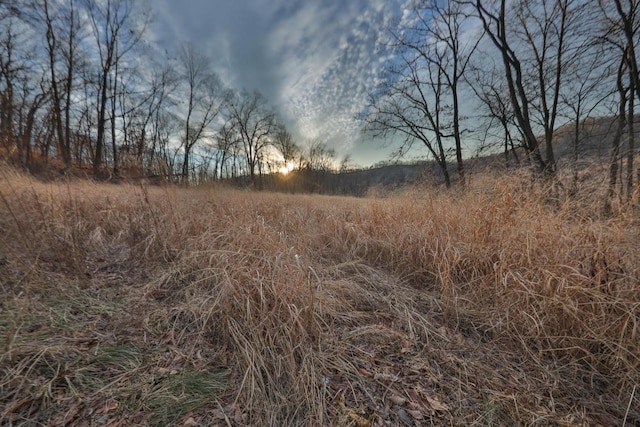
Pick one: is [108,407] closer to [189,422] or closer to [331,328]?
[189,422]

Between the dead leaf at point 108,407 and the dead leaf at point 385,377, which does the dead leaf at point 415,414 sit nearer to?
the dead leaf at point 385,377

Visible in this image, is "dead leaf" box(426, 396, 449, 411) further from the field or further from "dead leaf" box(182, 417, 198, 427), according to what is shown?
"dead leaf" box(182, 417, 198, 427)

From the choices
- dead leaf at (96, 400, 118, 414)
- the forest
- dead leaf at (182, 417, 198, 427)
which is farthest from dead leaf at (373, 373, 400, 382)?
dead leaf at (96, 400, 118, 414)

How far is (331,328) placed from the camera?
4.87ft

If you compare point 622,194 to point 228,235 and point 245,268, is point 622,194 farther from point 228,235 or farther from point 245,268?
point 228,235

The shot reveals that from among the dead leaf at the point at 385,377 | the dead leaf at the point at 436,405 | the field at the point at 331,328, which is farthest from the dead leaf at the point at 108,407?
the dead leaf at the point at 436,405

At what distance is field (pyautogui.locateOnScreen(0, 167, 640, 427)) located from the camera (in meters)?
1.04

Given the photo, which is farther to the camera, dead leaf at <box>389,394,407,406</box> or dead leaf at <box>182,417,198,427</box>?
dead leaf at <box>389,394,407,406</box>

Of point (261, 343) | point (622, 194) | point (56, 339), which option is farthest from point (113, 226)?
point (622, 194)

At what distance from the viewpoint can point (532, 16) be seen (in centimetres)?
674

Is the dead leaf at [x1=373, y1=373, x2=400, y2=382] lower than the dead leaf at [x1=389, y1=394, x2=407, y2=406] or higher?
higher

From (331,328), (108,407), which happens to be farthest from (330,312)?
(108,407)

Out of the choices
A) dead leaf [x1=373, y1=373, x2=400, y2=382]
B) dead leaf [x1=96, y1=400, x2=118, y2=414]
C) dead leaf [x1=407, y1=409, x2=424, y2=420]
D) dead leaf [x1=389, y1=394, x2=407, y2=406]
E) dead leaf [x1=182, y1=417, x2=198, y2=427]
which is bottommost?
dead leaf [x1=407, y1=409, x2=424, y2=420]

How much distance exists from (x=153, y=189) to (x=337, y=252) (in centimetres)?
303
